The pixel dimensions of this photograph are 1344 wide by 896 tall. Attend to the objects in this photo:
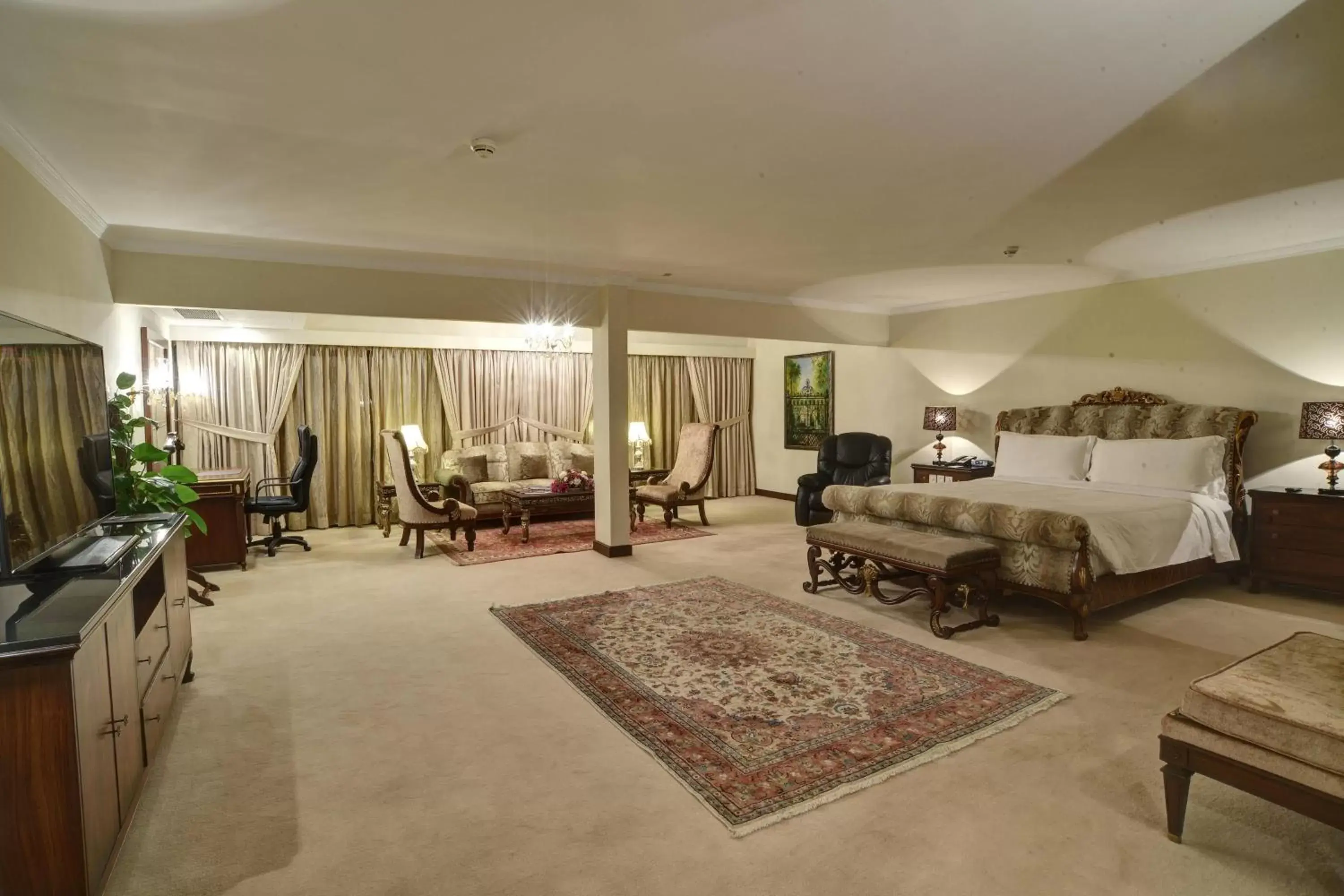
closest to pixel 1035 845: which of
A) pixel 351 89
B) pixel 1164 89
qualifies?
pixel 1164 89

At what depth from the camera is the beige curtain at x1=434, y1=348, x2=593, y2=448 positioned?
8.52 m

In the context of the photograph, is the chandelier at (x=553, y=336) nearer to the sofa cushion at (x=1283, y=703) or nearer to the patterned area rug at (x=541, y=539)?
the patterned area rug at (x=541, y=539)

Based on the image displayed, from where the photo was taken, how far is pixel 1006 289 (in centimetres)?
654

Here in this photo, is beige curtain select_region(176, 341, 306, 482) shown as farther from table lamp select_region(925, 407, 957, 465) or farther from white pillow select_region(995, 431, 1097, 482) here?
white pillow select_region(995, 431, 1097, 482)

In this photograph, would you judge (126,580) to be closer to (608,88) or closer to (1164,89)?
(608,88)

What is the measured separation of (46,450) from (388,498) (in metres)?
5.05

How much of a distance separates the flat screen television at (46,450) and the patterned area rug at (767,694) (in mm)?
2129

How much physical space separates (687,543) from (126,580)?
4990mm

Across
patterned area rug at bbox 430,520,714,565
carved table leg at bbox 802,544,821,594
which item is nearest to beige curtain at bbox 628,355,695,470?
patterned area rug at bbox 430,520,714,565

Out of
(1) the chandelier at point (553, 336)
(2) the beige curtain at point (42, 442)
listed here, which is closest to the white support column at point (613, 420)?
(1) the chandelier at point (553, 336)

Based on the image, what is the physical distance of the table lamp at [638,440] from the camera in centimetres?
934

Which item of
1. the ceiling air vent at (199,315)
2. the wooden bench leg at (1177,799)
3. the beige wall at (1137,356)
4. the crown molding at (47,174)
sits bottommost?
the wooden bench leg at (1177,799)

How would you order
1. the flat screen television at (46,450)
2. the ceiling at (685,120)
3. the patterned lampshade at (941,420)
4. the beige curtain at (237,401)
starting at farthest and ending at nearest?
the beige curtain at (237,401), the patterned lampshade at (941,420), the flat screen television at (46,450), the ceiling at (685,120)

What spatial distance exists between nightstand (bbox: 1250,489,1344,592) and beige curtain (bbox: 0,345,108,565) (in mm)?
6766
